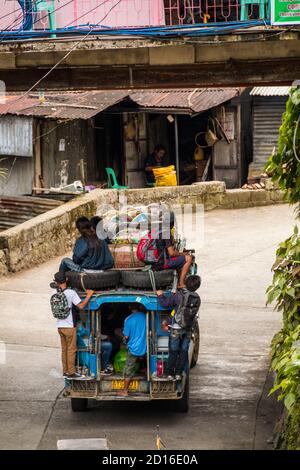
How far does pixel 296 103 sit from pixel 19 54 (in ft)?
16.3

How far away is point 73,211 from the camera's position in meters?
22.7

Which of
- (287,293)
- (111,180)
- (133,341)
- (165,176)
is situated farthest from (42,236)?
(287,293)

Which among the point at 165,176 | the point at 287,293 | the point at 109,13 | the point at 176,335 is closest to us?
the point at 287,293

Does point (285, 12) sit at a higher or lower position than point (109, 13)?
lower

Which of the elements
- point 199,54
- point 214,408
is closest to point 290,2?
point 199,54

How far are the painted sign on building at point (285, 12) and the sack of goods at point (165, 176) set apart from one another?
48.0ft

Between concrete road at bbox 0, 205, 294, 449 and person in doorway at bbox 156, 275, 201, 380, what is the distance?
2.41 feet

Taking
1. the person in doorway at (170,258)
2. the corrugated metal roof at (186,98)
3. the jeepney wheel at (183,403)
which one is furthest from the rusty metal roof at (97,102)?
the jeepney wheel at (183,403)

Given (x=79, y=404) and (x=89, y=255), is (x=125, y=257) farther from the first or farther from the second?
(x=79, y=404)

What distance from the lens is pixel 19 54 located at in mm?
14398

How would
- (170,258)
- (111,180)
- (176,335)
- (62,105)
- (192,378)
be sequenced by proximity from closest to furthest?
(176,335) → (170,258) → (192,378) → (62,105) → (111,180)

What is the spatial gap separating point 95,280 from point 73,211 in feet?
33.4

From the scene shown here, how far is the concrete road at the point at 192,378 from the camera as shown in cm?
1250

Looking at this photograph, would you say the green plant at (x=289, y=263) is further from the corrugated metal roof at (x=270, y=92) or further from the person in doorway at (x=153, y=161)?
the person in doorway at (x=153, y=161)
